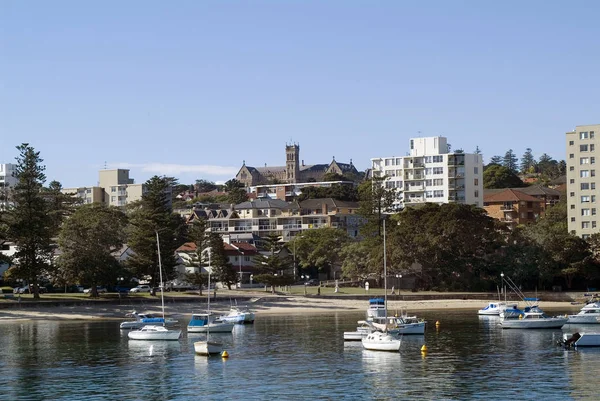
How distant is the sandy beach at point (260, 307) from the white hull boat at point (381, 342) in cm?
3912

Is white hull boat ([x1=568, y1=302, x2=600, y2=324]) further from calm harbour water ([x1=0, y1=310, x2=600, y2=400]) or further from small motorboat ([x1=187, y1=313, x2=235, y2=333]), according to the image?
small motorboat ([x1=187, y1=313, x2=235, y2=333])

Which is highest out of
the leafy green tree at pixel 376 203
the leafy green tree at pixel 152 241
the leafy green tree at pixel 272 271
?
the leafy green tree at pixel 376 203

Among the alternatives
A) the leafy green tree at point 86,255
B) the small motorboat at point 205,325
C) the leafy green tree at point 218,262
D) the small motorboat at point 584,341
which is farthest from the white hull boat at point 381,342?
the leafy green tree at point 218,262

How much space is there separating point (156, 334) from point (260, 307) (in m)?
39.2

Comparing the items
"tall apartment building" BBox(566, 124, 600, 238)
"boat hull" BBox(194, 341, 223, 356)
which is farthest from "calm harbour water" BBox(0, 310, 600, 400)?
"tall apartment building" BBox(566, 124, 600, 238)

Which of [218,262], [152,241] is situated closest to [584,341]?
[152,241]

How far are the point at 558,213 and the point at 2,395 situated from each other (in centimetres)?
14348

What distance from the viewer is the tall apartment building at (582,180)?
6368 inches

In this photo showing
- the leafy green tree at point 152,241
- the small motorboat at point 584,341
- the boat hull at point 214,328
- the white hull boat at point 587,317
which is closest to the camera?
the small motorboat at point 584,341

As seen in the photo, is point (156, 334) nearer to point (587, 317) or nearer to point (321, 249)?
point (587, 317)

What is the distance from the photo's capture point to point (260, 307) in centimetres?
12181

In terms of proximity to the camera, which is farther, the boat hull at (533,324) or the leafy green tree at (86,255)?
the leafy green tree at (86,255)

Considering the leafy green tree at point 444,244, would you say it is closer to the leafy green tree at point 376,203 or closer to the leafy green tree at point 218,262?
the leafy green tree at point 218,262

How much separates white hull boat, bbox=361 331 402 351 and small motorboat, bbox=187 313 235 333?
20.2m
